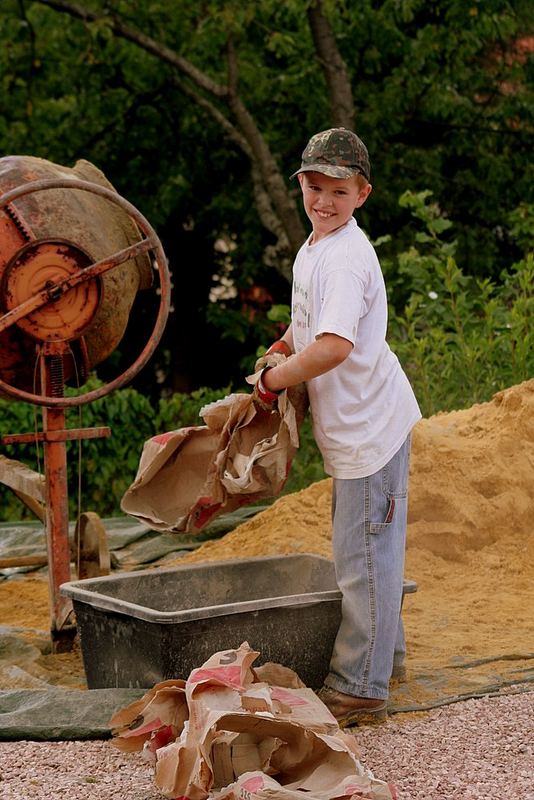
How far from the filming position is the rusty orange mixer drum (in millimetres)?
4266

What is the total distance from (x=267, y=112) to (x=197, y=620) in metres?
7.90

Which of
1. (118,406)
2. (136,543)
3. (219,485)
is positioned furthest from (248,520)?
(219,485)

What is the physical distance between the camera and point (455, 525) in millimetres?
5770

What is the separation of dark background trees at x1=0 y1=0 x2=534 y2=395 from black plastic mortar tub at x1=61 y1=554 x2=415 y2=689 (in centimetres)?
587

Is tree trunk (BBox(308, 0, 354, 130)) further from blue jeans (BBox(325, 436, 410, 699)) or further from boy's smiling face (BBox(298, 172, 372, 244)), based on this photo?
blue jeans (BBox(325, 436, 410, 699))

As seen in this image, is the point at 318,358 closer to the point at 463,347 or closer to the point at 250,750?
the point at 250,750

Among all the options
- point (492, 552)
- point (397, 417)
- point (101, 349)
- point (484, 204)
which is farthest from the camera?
point (484, 204)

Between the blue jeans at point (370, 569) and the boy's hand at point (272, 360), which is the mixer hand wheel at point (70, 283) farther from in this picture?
the blue jeans at point (370, 569)

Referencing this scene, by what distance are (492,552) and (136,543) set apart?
1.92 m

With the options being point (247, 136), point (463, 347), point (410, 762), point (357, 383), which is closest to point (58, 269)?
point (357, 383)

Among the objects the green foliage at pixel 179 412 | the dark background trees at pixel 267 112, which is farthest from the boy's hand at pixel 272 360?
the dark background trees at pixel 267 112

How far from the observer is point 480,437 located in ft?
20.1

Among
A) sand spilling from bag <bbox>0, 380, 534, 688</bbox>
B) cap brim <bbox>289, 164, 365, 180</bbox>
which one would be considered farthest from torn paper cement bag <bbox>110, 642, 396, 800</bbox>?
sand spilling from bag <bbox>0, 380, 534, 688</bbox>

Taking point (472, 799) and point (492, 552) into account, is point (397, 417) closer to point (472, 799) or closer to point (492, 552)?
point (472, 799)
